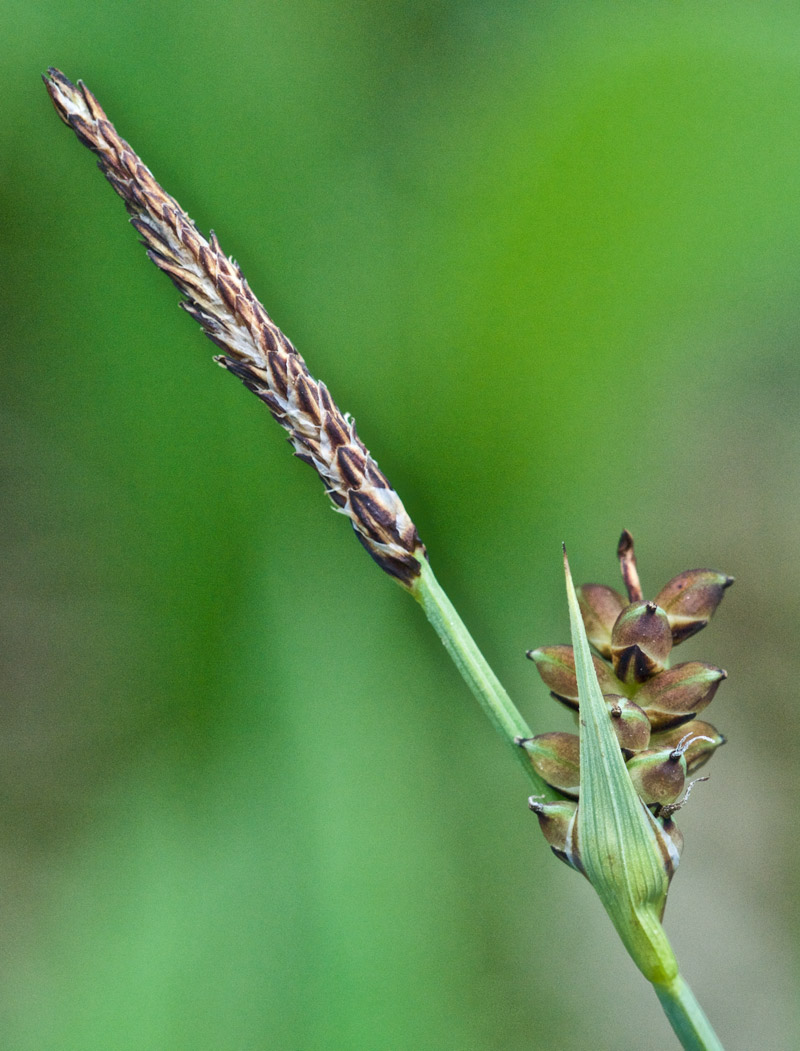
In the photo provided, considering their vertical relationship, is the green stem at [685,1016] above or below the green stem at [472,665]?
below

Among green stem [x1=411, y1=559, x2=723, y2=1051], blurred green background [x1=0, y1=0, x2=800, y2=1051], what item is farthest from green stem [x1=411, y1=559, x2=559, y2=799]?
blurred green background [x1=0, y1=0, x2=800, y2=1051]

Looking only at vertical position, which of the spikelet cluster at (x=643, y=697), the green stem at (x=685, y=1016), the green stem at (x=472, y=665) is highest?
the green stem at (x=472, y=665)

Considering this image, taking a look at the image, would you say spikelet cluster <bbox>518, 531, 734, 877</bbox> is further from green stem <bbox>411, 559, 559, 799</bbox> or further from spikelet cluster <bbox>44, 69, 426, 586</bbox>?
spikelet cluster <bbox>44, 69, 426, 586</bbox>

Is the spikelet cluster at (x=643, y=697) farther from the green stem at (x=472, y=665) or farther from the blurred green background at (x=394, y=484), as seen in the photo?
the blurred green background at (x=394, y=484)

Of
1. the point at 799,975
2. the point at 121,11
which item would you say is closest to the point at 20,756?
the point at 121,11

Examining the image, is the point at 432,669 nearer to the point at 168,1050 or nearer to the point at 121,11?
the point at 168,1050

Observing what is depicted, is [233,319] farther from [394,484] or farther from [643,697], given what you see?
[394,484]

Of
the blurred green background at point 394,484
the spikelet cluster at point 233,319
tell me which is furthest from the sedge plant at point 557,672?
the blurred green background at point 394,484

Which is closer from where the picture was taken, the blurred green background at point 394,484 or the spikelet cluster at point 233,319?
the spikelet cluster at point 233,319

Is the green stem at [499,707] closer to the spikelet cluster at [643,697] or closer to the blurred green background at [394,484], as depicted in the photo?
the spikelet cluster at [643,697]
